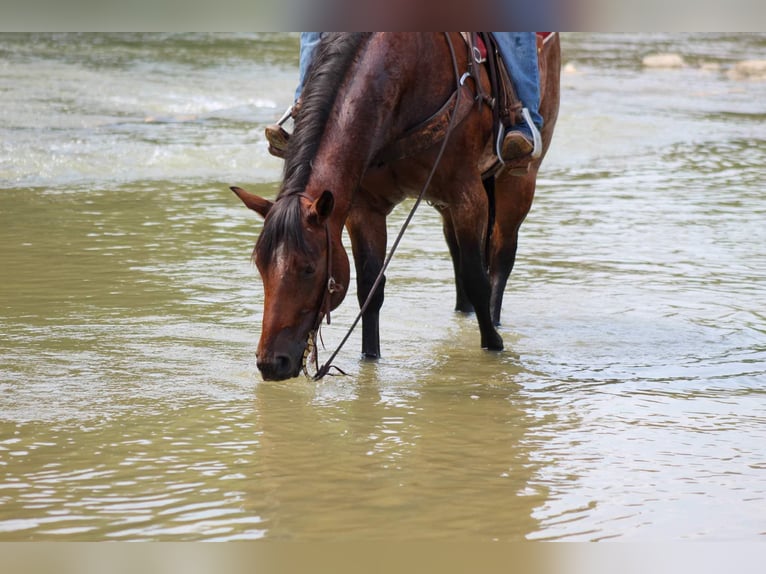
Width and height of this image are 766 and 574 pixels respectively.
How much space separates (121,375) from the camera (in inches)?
205

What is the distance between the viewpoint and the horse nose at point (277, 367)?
420 centimetres

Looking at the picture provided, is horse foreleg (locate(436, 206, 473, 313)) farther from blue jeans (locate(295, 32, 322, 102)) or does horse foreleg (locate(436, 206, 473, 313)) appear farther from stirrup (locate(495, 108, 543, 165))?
blue jeans (locate(295, 32, 322, 102))

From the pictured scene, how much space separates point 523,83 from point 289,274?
2.22 meters

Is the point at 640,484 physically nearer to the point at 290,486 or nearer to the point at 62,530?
the point at 290,486

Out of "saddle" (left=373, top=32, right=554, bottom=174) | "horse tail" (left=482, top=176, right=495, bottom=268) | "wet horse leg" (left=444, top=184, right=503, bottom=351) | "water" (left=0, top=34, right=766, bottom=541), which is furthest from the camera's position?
"horse tail" (left=482, top=176, right=495, bottom=268)

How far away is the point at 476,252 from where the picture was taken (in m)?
5.61

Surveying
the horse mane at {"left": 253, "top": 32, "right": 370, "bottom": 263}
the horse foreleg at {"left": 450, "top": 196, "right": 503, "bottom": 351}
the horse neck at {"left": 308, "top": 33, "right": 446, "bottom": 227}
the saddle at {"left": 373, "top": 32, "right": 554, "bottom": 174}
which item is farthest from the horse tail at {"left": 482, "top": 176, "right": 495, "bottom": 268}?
the horse mane at {"left": 253, "top": 32, "right": 370, "bottom": 263}

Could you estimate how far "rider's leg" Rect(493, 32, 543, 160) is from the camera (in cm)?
563

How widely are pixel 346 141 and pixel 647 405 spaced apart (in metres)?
1.78

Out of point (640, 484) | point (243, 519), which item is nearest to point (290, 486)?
point (243, 519)

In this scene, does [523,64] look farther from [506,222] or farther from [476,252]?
[506,222]

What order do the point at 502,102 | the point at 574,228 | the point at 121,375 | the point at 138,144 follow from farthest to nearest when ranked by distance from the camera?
the point at 138,144 < the point at 574,228 < the point at 502,102 < the point at 121,375

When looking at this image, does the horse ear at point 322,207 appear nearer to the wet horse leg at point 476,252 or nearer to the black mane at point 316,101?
the black mane at point 316,101

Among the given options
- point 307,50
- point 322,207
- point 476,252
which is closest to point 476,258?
point 476,252
